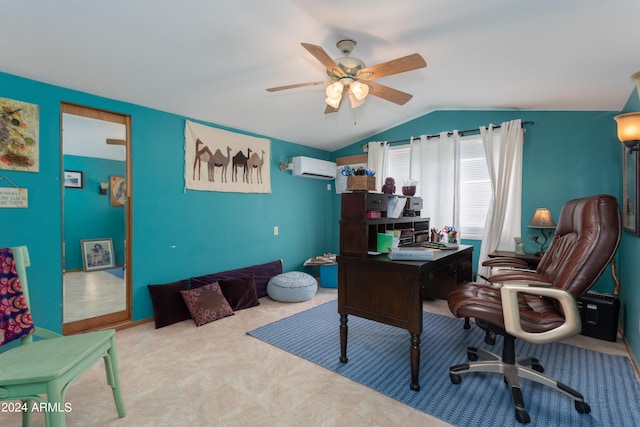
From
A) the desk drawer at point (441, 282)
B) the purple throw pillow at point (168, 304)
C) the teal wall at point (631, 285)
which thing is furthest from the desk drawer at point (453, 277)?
the purple throw pillow at point (168, 304)

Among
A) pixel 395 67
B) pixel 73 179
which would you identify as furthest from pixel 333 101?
pixel 73 179

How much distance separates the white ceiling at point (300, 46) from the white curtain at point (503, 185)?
0.44 metres

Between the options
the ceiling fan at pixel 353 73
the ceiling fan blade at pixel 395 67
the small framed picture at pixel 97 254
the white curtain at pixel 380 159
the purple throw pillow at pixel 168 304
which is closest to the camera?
the ceiling fan blade at pixel 395 67

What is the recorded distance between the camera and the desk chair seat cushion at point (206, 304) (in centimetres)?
303

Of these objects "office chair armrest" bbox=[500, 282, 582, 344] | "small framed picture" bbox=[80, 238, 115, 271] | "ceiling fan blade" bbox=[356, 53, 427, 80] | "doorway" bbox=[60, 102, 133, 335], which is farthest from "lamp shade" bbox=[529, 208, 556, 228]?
"small framed picture" bbox=[80, 238, 115, 271]

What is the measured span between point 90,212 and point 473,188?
4.15m

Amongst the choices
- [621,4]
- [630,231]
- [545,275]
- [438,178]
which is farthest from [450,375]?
[438,178]

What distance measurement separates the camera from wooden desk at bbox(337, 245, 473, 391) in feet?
6.36

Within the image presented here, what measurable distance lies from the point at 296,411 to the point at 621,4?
2778mm

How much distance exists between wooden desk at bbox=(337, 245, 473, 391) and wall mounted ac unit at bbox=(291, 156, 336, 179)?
7.60ft

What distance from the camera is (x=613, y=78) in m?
2.37

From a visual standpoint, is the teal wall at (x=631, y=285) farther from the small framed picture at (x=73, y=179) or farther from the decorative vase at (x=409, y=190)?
the small framed picture at (x=73, y=179)

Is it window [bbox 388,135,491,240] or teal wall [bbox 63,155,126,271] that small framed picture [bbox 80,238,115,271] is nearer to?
teal wall [bbox 63,155,126,271]

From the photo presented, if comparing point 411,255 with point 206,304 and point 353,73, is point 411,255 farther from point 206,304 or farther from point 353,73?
point 206,304
